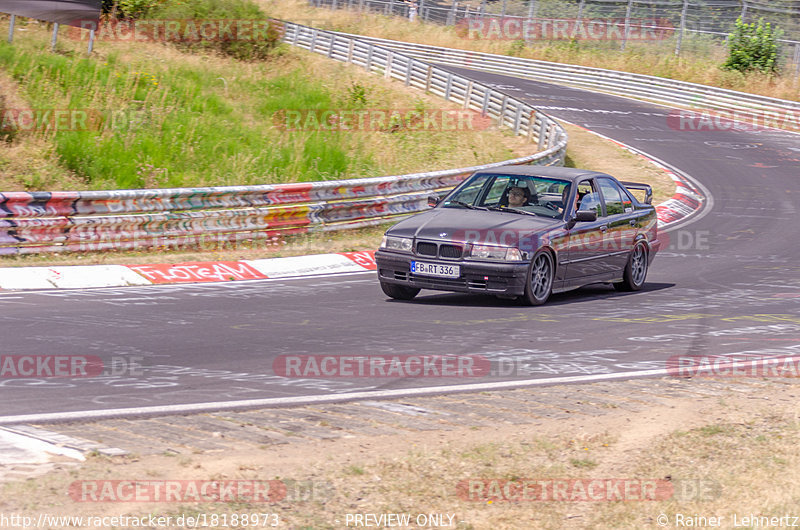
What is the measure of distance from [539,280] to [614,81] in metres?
34.5

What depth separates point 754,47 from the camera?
139ft

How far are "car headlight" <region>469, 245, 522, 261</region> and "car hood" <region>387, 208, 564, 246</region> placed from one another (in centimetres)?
7

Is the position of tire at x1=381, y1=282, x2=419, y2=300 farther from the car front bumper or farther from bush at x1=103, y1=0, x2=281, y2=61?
bush at x1=103, y1=0, x2=281, y2=61

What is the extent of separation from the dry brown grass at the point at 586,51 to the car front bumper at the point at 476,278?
3363 cm

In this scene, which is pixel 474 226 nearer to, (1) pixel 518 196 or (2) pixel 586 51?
(1) pixel 518 196

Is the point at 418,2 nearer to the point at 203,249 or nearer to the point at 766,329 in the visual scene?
the point at 203,249

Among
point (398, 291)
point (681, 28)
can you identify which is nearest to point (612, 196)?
point (398, 291)

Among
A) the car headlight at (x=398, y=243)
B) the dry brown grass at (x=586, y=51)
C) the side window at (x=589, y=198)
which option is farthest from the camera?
the dry brown grass at (x=586, y=51)

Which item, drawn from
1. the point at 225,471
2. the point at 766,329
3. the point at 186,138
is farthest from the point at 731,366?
the point at 186,138

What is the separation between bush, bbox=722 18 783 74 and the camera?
4222cm

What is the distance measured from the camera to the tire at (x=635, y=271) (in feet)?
41.3

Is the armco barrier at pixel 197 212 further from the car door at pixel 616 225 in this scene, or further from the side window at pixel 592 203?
the side window at pixel 592 203

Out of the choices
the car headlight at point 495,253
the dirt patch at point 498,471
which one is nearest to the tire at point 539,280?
the car headlight at point 495,253

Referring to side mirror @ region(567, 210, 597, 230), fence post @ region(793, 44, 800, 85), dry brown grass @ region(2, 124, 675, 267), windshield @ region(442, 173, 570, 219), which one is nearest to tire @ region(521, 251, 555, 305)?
side mirror @ region(567, 210, 597, 230)
